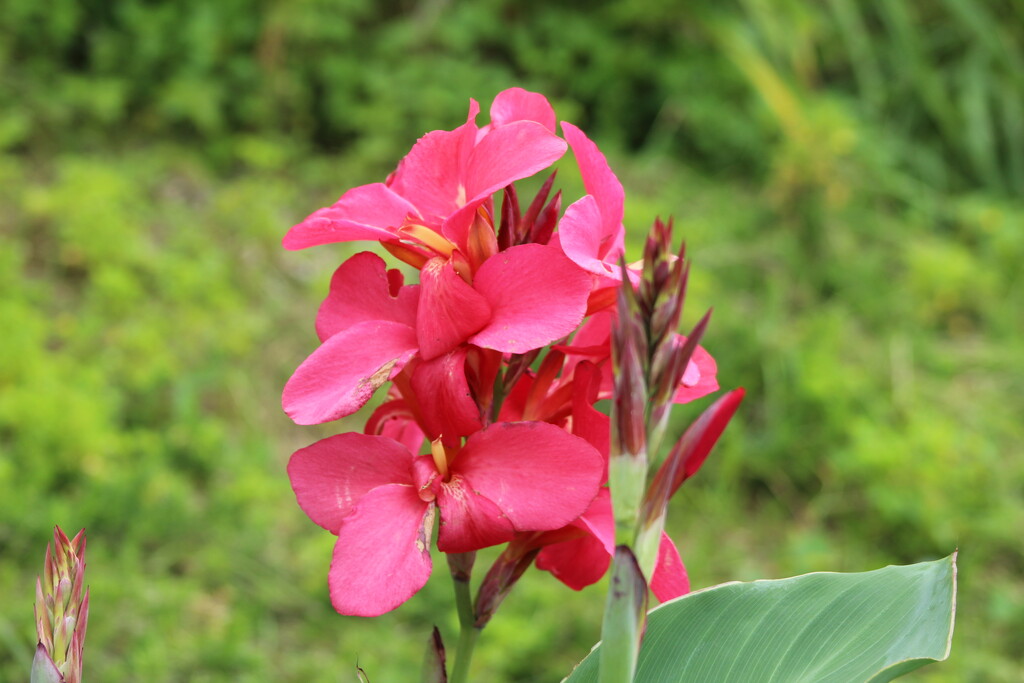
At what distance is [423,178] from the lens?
71cm

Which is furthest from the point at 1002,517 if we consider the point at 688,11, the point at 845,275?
the point at 688,11

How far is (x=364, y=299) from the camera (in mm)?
676

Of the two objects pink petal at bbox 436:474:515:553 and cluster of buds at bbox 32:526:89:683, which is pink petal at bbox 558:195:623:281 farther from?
cluster of buds at bbox 32:526:89:683

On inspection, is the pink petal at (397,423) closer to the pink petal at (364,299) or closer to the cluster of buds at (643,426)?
the pink petal at (364,299)

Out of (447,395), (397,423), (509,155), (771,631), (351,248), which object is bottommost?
(351,248)

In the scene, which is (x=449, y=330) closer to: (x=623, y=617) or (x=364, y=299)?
(x=364, y=299)

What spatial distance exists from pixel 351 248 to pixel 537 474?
2.09 meters

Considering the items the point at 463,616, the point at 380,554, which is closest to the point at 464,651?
the point at 463,616

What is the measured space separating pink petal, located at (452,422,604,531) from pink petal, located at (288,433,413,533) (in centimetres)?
5

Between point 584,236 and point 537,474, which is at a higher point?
point 584,236

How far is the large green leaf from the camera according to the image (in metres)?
0.71

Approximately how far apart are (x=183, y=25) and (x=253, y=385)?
1195mm

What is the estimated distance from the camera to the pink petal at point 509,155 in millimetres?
630

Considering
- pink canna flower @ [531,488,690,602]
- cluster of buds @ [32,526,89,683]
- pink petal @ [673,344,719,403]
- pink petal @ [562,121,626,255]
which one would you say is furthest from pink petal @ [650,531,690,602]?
cluster of buds @ [32,526,89,683]
